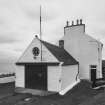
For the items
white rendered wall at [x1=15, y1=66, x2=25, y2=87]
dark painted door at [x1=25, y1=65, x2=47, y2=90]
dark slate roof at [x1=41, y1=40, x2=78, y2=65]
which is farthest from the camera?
white rendered wall at [x1=15, y1=66, x2=25, y2=87]

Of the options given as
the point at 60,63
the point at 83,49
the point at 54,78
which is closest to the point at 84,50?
the point at 83,49

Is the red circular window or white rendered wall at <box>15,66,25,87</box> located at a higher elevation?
the red circular window

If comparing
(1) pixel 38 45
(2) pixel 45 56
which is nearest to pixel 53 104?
(2) pixel 45 56

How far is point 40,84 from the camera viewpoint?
40.0 ft

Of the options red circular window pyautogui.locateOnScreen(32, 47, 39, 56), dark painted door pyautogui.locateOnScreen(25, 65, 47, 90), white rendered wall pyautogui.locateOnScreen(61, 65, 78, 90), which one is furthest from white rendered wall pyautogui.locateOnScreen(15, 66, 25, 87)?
white rendered wall pyautogui.locateOnScreen(61, 65, 78, 90)

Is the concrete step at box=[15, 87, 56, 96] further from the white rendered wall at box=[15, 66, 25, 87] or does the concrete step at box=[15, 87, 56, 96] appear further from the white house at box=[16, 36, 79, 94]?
the white rendered wall at box=[15, 66, 25, 87]

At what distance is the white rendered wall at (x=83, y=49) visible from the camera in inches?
620

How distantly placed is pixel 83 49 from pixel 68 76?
5.07 meters

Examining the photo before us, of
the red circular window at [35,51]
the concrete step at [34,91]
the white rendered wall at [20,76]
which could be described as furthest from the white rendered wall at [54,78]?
the white rendered wall at [20,76]

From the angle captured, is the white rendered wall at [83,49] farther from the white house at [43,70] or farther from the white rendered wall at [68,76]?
the white house at [43,70]

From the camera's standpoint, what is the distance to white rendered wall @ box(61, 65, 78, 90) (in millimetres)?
11867

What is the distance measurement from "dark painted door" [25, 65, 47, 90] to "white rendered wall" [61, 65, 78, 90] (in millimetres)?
1782

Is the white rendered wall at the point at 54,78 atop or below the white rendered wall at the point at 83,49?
below

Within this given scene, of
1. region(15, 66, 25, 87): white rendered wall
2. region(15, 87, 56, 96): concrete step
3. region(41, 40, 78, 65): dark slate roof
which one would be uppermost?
region(41, 40, 78, 65): dark slate roof
